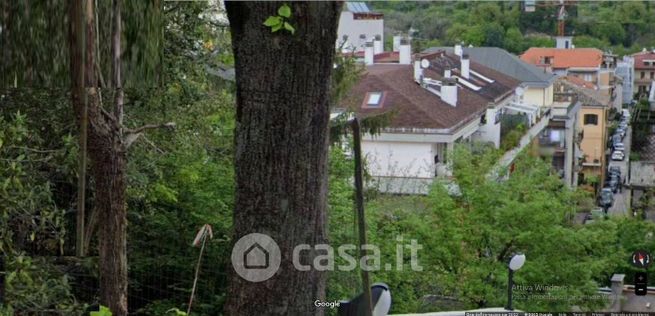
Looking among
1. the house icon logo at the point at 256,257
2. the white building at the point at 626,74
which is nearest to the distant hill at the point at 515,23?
the white building at the point at 626,74

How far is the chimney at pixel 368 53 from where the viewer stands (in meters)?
9.16

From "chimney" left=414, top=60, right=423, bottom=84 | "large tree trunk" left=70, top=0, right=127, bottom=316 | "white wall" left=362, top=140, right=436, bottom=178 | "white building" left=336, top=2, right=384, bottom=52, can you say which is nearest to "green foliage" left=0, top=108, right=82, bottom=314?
"large tree trunk" left=70, top=0, right=127, bottom=316

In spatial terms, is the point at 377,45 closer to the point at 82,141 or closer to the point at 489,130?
the point at 489,130

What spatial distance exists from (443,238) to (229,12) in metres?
7.44

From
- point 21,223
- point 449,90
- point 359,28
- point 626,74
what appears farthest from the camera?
point 626,74

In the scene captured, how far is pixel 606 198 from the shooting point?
1165 cm

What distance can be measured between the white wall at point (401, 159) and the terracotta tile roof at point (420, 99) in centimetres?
22

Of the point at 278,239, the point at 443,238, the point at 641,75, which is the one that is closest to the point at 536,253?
the point at 443,238

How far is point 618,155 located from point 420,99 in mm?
2634

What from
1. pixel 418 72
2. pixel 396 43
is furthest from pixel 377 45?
pixel 418 72

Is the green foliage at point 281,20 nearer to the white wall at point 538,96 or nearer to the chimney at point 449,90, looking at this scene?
the chimney at point 449,90

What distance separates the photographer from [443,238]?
855 cm

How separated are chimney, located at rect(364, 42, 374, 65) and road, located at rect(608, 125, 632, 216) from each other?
10.3 ft

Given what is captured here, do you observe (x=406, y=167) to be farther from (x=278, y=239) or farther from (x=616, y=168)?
(x=278, y=239)
